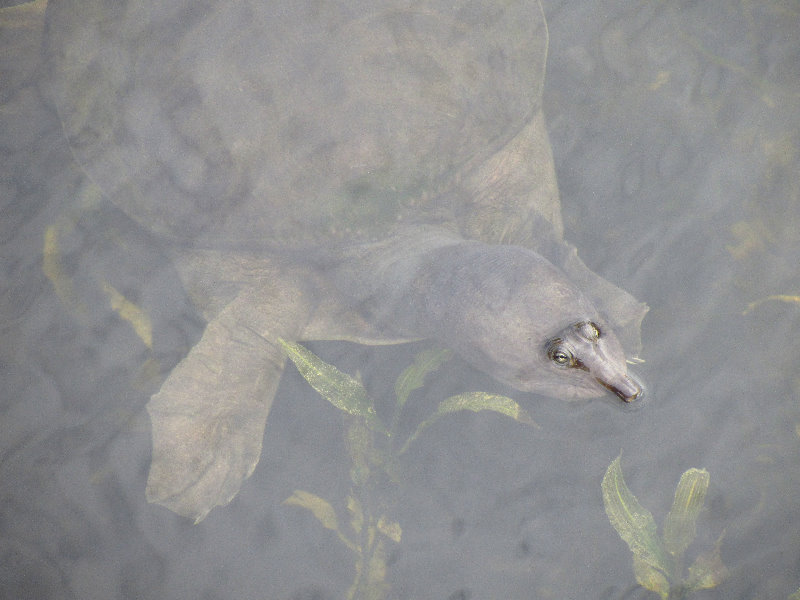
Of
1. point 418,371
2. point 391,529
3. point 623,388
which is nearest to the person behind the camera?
point 623,388

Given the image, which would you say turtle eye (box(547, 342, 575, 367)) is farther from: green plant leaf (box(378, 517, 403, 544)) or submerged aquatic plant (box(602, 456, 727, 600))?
green plant leaf (box(378, 517, 403, 544))

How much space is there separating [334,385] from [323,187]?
78 cm

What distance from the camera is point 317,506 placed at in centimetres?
213

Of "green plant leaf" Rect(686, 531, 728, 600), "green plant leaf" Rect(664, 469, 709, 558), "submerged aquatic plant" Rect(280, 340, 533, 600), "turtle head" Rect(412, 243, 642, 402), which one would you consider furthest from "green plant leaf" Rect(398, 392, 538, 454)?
"green plant leaf" Rect(686, 531, 728, 600)

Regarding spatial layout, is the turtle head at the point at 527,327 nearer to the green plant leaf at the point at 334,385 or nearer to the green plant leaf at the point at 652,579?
the green plant leaf at the point at 334,385

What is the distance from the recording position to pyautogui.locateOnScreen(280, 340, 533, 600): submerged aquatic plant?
2062 mm

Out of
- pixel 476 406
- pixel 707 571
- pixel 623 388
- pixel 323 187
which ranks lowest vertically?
pixel 707 571

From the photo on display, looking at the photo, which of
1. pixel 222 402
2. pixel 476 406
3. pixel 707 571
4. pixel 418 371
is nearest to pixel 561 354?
pixel 476 406

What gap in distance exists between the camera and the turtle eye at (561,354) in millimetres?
1733

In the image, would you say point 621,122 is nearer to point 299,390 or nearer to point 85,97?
point 299,390

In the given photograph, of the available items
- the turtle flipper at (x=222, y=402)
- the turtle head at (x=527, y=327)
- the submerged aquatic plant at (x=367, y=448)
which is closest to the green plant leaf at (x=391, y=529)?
the submerged aquatic plant at (x=367, y=448)

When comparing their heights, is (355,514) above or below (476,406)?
below

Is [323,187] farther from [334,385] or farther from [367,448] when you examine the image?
[367,448]

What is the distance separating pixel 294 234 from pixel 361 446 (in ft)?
2.96
